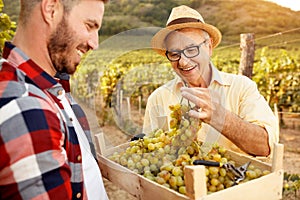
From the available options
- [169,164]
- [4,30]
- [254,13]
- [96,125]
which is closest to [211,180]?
[169,164]

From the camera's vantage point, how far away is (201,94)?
120 cm

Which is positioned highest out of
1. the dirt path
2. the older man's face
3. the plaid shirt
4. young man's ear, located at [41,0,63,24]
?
young man's ear, located at [41,0,63,24]

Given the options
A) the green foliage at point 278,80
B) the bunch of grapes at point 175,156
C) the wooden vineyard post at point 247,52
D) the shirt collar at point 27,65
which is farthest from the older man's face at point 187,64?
the green foliage at point 278,80

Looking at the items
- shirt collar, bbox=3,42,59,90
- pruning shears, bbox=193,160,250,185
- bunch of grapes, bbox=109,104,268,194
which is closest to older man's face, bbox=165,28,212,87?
bunch of grapes, bbox=109,104,268,194

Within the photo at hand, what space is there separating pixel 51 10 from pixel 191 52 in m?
0.50

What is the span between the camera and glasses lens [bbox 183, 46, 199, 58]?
124 cm

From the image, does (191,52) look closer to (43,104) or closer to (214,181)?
(214,181)

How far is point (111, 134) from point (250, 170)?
47cm

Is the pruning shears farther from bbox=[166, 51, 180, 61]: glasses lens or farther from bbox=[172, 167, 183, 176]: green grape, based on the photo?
bbox=[166, 51, 180, 61]: glasses lens

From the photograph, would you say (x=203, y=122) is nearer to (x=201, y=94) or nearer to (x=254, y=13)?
(x=201, y=94)

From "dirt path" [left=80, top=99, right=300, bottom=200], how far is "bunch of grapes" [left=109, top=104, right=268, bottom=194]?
7cm

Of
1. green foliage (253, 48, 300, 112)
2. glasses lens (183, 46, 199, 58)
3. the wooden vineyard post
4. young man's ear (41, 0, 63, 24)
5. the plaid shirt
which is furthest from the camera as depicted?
green foliage (253, 48, 300, 112)

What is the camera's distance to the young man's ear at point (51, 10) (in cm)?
94

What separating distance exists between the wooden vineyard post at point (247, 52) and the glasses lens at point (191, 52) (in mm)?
3760
